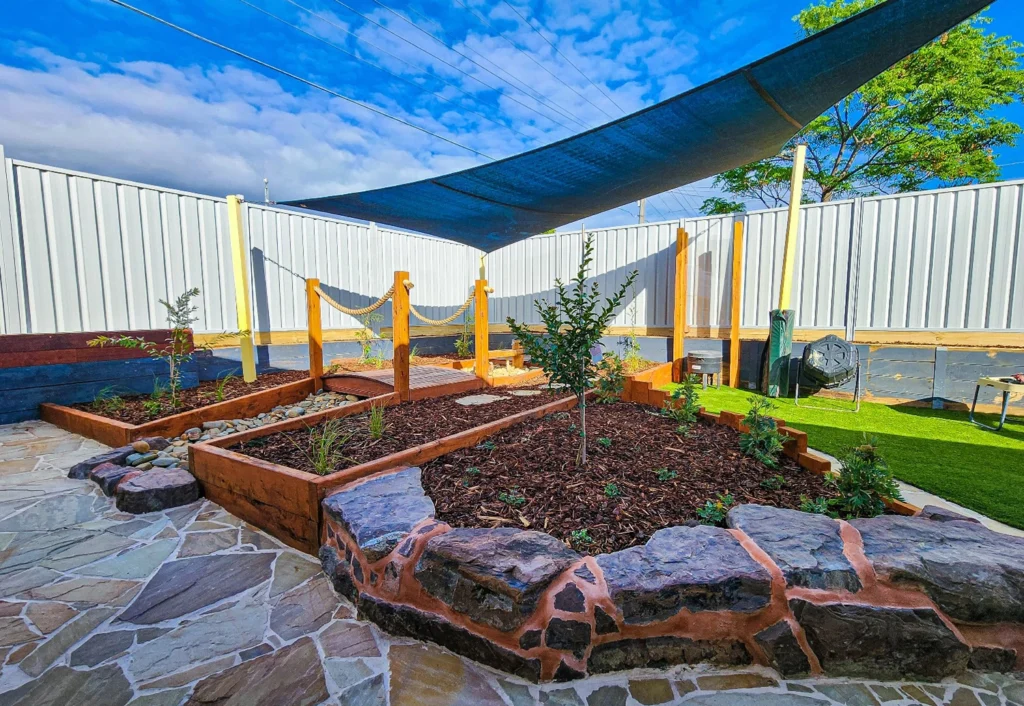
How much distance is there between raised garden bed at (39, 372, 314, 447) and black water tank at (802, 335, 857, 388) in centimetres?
585

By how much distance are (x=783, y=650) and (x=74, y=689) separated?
2.23 metres

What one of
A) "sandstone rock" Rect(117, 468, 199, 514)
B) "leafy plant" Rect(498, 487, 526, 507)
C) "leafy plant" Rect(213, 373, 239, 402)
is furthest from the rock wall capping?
"leafy plant" Rect(213, 373, 239, 402)

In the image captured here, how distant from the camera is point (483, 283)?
5.12 m

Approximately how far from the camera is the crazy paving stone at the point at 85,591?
1.73m

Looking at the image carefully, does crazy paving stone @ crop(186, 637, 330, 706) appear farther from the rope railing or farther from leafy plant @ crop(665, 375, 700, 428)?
the rope railing

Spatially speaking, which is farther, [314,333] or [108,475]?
[314,333]

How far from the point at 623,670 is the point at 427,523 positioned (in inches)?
33.9

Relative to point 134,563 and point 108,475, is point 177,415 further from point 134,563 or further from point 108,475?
point 134,563

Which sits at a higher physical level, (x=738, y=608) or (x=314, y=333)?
(x=314, y=333)

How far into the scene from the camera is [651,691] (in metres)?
1.33

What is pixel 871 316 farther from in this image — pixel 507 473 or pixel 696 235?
pixel 507 473

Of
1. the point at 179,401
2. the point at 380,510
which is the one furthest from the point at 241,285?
the point at 380,510

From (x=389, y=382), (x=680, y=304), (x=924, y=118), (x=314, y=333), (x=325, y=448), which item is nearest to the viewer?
(x=325, y=448)

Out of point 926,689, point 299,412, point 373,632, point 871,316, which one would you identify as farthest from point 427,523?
point 871,316
